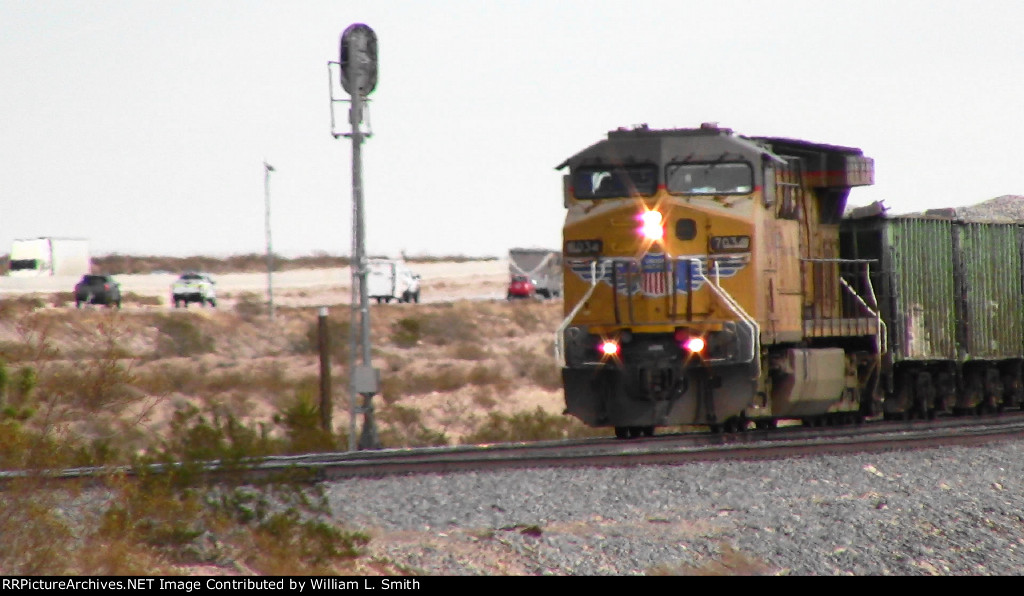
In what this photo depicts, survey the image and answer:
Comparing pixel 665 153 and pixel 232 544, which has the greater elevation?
pixel 665 153

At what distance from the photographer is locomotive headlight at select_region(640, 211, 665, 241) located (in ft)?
50.8

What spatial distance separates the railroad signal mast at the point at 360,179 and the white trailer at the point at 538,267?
49703 millimetres

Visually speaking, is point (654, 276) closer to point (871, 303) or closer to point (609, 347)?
point (609, 347)

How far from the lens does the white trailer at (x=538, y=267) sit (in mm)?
67188

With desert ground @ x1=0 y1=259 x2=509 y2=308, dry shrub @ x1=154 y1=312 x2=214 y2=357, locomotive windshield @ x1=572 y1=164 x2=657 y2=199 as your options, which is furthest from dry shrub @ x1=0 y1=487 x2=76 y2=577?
desert ground @ x1=0 y1=259 x2=509 y2=308

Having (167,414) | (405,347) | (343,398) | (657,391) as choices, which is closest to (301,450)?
(657,391)

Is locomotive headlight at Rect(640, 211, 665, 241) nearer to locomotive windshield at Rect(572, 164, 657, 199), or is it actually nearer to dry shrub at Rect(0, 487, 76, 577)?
locomotive windshield at Rect(572, 164, 657, 199)

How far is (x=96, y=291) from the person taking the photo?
174 ft

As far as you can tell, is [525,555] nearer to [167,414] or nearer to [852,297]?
[852,297]

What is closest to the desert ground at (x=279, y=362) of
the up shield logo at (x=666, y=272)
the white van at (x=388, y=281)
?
the up shield logo at (x=666, y=272)

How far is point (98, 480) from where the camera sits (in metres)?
11.0

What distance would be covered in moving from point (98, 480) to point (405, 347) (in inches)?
1203

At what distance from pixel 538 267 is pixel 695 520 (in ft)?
188

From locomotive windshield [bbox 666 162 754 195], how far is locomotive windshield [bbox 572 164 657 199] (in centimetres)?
25
